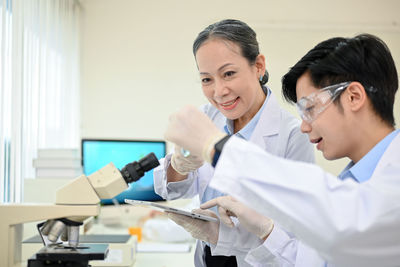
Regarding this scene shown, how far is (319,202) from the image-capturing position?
2.18 ft

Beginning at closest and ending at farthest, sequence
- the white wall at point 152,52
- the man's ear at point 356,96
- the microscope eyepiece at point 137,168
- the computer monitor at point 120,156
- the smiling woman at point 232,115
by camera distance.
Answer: the man's ear at point 356,96 < the microscope eyepiece at point 137,168 < the smiling woman at point 232,115 < the computer monitor at point 120,156 < the white wall at point 152,52

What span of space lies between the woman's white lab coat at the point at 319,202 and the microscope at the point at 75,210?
41cm

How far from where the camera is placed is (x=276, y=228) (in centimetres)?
115

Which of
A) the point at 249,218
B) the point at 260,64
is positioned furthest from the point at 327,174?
the point at 260,64

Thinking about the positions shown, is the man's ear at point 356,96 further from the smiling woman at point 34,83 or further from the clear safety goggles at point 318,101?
the smiling woman at point 34,83

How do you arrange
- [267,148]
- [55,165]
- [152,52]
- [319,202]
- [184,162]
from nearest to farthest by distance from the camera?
[319,202] → [184,162] → [267,148] → [55,165] → [152,52]

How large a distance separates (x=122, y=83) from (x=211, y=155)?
9.62 ft

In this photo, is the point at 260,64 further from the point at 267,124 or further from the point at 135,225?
the point at 135,225

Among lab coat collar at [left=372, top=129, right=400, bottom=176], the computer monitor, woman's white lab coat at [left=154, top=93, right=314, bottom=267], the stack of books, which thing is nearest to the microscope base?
woman's white lab coat at [left=154, top=93, right=314, bottom=267]

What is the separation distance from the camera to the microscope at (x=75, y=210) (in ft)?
3.55

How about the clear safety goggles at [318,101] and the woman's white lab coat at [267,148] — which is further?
the woman's white lab coat at [267,148]

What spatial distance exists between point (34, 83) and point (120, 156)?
73 centimetres

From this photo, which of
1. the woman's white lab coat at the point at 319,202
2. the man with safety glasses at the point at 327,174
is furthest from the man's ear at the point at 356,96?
the woman's white lab coat at the point at 319,202

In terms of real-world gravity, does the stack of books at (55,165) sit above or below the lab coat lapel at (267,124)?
below
